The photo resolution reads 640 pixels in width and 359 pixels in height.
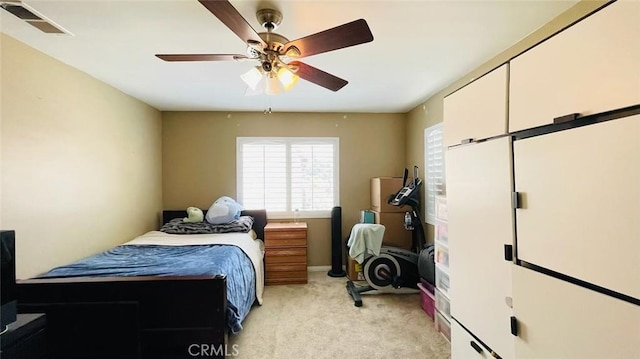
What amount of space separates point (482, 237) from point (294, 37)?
1.85 meters

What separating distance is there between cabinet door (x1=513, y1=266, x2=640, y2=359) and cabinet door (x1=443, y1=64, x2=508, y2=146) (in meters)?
0.75

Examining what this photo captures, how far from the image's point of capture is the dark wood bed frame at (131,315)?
200 cm

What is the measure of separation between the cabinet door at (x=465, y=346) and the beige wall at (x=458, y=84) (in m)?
1.93

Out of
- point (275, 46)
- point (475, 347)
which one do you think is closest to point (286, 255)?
point (475, 347)

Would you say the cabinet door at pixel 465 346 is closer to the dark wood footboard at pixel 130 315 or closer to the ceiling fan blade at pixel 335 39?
the dark wood footboard at pixel 130 315

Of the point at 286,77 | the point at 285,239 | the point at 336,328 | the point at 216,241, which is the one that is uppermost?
the point at 286,77

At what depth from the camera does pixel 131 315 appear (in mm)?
2025

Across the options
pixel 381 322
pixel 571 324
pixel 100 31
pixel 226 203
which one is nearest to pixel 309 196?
pixel 226 203

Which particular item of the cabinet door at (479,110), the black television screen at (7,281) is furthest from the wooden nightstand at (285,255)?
the black television screen at (7,281)

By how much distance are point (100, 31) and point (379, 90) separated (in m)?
2.67

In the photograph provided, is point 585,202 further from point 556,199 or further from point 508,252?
point 508,252

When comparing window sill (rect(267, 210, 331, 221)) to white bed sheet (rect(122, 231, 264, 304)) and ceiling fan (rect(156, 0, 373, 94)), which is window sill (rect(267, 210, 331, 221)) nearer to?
white bed sheet (rect(122, 231, 264, 304))

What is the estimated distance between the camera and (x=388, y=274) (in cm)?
359

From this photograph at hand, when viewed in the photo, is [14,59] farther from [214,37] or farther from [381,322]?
[381,322]
